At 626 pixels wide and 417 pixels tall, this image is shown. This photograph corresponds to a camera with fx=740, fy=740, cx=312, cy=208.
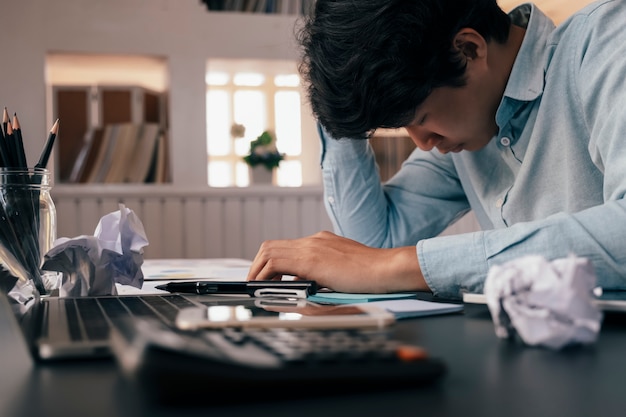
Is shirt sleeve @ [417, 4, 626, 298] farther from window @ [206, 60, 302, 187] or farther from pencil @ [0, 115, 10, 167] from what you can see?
window @ [206, 60, 302, 187]

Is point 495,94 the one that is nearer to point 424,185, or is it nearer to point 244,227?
point 424,185

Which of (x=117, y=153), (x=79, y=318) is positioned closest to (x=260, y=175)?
(x=117, y=153)

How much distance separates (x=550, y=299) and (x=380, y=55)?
24.5 inches

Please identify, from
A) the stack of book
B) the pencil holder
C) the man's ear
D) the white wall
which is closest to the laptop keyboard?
the pencil holder

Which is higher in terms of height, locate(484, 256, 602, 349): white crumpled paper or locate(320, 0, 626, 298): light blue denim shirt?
locate(320, 0, 626, 298): light blue denim shirt

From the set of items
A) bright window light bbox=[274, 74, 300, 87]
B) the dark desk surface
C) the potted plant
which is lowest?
the dark desk surface

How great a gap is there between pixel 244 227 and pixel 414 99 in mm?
2180

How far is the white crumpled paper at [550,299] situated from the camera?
47 cm

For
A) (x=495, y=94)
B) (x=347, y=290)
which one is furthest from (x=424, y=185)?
(x=347, y=290)

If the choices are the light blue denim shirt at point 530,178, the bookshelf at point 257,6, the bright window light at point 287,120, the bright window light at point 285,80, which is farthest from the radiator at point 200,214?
the light blue denim shirt at point 530,178

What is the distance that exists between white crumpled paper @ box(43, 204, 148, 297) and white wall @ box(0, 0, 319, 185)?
2047mm

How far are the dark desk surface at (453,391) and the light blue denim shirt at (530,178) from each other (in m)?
0.30

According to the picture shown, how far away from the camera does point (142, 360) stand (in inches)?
12.1

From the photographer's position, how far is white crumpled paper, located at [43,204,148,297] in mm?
903
